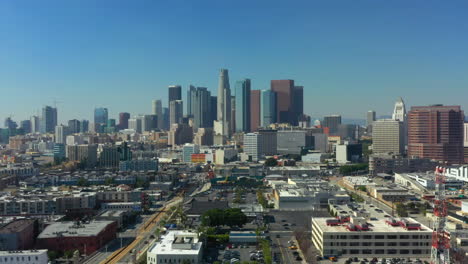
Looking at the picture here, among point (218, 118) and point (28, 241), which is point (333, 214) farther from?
point (218, 118)

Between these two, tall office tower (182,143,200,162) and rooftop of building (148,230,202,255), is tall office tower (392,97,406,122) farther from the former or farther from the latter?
rooftop of building (148,230,202,255)

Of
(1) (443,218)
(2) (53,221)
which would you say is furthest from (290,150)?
(1) (443,218)

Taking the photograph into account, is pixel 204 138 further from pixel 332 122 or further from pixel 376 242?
pixel 376 242

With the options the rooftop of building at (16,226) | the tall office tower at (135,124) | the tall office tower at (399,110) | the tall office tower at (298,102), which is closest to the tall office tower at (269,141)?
the tall office tower at (399,110)

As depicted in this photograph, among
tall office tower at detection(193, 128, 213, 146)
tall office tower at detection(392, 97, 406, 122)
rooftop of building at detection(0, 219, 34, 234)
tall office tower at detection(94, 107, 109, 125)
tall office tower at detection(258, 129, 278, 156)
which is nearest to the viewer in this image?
rooftop of building at detection(0, 219, 34, 234)

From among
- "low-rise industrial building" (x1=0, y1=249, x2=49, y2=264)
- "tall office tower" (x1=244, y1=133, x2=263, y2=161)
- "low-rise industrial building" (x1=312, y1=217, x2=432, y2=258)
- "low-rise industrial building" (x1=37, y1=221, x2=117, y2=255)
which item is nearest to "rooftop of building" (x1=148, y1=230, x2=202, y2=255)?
"low-rise industrial building" (x1=37, y1=221, x2=117, y2=255)

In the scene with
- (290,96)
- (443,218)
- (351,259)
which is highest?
(290,96)

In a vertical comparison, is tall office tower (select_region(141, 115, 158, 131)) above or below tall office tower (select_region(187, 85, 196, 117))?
below
